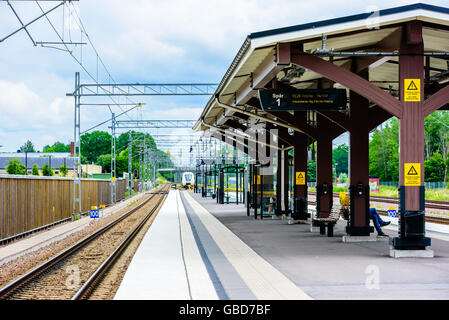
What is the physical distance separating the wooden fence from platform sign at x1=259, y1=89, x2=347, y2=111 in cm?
777

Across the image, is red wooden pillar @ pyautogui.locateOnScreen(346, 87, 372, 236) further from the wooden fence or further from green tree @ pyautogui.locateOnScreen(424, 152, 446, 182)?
green tree @ pyautogui.locateOnScreen(424, 152, 446, 182)

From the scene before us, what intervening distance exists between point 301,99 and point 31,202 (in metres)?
10.5

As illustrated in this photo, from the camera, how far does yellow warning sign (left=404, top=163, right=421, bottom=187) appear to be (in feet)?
38.2

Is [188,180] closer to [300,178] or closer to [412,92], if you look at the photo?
[300,178]

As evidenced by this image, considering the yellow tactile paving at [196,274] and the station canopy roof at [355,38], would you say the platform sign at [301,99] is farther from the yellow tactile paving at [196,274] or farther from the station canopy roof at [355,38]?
the yellow tactile paving at [196,274]

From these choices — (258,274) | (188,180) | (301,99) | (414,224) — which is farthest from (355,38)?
(188,180)

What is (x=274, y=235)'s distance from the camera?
54.9 ft

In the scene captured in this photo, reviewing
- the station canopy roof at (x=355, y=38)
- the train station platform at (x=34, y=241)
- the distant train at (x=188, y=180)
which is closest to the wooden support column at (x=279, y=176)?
the train station platform at (x=34, y=241)

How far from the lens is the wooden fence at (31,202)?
641 inches

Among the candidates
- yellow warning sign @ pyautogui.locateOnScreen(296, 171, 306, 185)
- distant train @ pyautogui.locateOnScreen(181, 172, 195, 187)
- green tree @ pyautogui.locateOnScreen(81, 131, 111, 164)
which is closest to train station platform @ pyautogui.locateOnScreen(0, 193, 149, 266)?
yellow warning sign @ pyautogui.locateOnScreen(296, 171, 306, 185)

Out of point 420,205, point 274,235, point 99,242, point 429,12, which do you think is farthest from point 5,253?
point 429,12

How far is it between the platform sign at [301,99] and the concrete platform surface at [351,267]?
3280 mm

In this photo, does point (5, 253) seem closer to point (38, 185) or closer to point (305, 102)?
point (38, 185)

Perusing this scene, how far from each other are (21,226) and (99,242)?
2.80 meters
